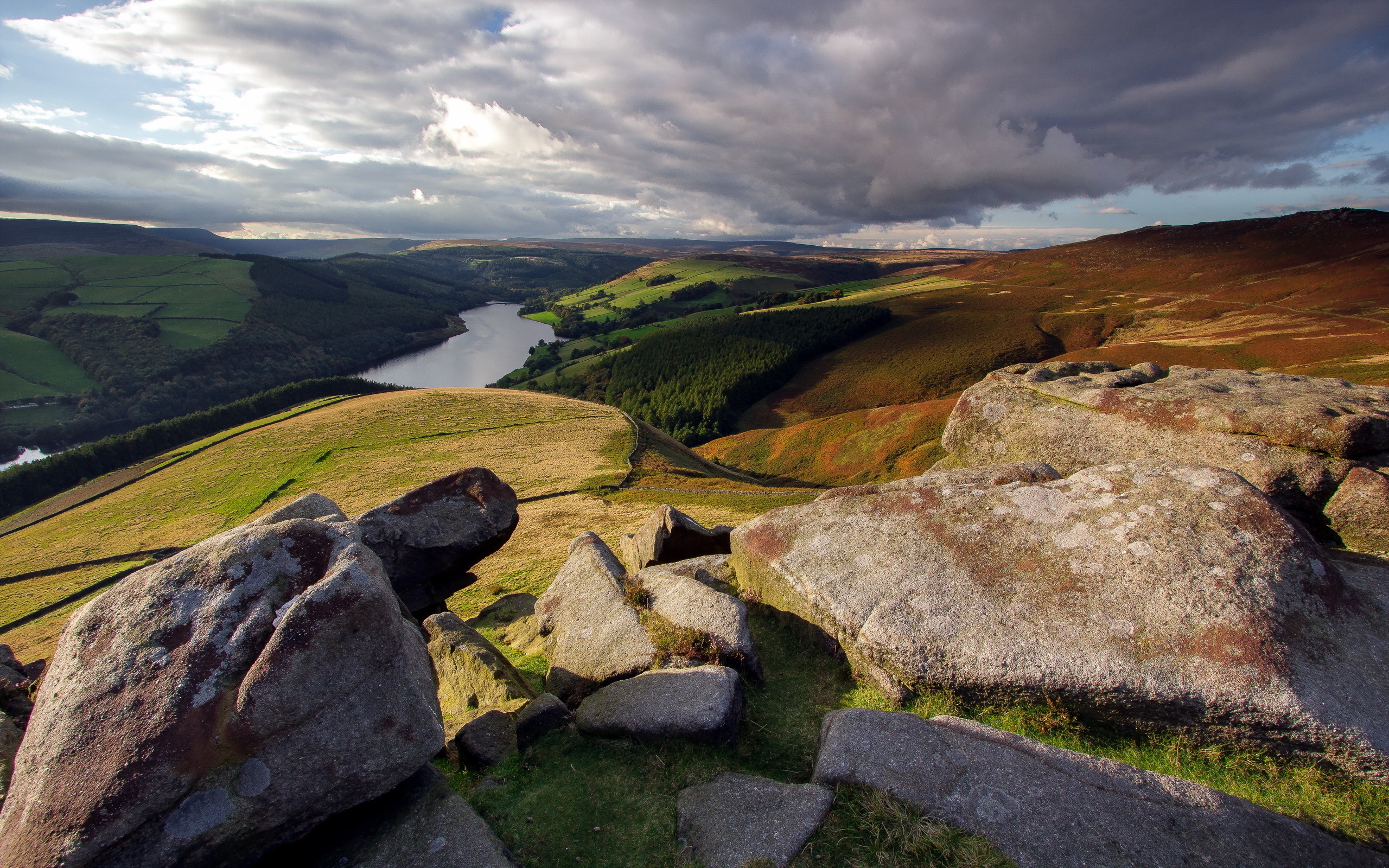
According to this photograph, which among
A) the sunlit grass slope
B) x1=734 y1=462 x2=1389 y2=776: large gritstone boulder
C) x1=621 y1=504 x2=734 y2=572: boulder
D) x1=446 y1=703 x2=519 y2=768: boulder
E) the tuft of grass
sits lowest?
the sunlit grass slope

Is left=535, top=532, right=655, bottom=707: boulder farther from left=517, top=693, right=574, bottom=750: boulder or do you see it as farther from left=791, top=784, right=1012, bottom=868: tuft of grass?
left=791, top=784, right=1012, bottom=868: tuft of grass

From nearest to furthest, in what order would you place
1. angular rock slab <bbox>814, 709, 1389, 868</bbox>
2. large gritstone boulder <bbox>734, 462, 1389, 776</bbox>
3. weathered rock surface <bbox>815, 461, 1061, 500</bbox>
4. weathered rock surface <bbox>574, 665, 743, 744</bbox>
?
angular rock slab <bbox>814, 709, 1389, 868</bbox>, large gritstone boulder <bbox>734, 462, 1389, 776</bbox>, weathered rock surface <bbox>574, 665, 743, 744</bbox>, weathered rock surface <bbox>815, 461, 1061, 500</bbox>

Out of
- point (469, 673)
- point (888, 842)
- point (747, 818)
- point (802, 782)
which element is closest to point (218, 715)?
point (469, 673)

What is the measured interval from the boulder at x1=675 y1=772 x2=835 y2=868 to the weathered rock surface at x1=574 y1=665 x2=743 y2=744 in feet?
2.88

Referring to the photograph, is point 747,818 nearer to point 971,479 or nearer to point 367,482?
point 971,479

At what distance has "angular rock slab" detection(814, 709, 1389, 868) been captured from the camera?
19.2 ft

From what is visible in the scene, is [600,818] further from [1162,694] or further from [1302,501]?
[1302,501]

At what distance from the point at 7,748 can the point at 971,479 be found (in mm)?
17739

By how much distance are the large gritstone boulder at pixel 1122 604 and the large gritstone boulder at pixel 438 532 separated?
367 inches

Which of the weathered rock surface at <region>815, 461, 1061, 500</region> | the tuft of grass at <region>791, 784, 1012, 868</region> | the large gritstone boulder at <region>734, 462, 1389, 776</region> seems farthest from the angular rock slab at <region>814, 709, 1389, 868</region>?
the weathered rock surface at <region>815, 461, 1061, 500</region>

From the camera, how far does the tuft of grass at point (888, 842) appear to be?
5.95 m

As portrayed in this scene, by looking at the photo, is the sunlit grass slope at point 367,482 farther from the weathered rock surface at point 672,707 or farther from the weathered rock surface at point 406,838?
the weathered rock surface at point 406,838

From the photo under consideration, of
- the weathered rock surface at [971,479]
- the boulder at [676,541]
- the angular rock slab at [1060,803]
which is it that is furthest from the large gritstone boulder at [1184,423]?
the boulder at [676,541]

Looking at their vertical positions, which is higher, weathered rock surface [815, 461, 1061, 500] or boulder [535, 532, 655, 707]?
weathered rock surface [815, 461, 1061, 500]
